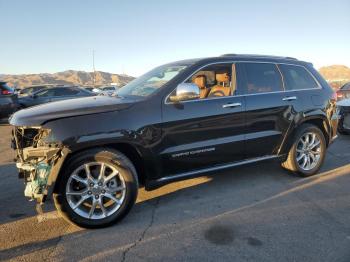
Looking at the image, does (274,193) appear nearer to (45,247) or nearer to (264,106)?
(264,106)

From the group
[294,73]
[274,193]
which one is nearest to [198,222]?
[274,193]

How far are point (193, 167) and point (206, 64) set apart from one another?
139 cm

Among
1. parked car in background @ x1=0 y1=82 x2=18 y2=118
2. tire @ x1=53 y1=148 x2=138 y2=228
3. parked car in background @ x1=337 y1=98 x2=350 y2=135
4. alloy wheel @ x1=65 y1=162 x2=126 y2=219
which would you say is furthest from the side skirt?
parked car in background @ x1=0 y1=82 x2=18 y2=118

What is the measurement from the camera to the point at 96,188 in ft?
12.1

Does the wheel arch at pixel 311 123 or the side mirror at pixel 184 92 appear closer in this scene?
the side mirror at pixel 184 92

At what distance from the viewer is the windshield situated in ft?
13.9

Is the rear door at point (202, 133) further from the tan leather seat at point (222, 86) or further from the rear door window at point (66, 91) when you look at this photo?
the rear door window at point (66, 91)

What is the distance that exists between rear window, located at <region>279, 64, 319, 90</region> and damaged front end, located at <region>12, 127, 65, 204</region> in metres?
3.51

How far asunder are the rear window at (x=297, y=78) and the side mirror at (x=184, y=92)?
187 cm

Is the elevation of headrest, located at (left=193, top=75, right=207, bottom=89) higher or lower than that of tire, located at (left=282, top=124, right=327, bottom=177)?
higher

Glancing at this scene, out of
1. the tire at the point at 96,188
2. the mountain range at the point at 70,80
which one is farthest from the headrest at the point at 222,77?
the mountain range at the point at 70,80

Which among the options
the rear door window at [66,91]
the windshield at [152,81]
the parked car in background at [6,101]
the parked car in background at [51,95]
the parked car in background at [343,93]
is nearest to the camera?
the windshield at [152,81]

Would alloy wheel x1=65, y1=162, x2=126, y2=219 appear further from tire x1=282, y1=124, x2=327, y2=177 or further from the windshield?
tire x1=282, y1=124, x2=327, y2=177

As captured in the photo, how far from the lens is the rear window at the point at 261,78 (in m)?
4.71
